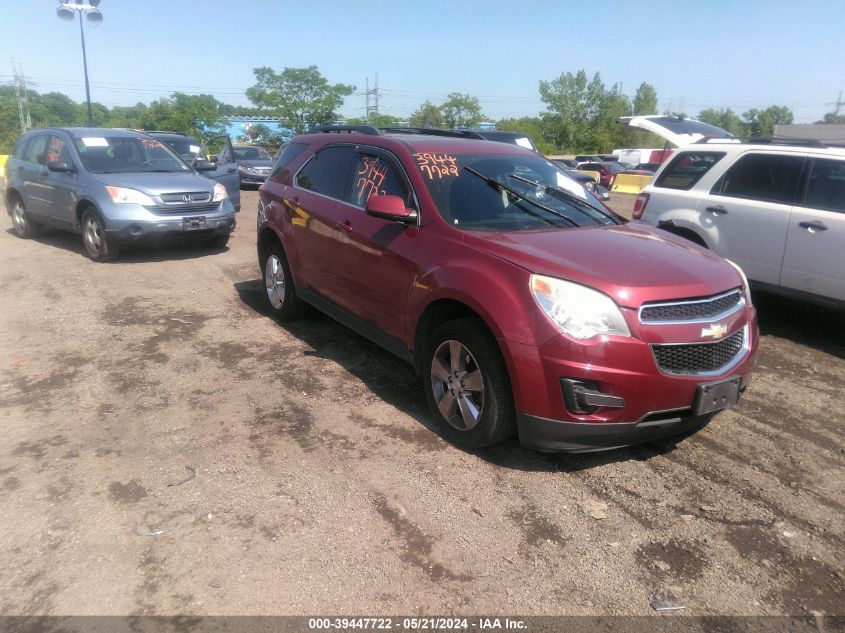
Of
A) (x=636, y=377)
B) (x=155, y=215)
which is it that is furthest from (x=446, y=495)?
(x=155, y=215)

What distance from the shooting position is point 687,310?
3.36 meters

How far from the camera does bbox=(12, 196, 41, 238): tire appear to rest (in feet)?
34.3

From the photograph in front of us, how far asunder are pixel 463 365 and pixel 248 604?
1.73m

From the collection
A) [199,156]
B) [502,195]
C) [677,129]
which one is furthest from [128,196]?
[677,129]

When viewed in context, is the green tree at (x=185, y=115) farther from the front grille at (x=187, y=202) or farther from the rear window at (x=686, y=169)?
the rear window at (x=686, y=169)

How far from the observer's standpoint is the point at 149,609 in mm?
2529

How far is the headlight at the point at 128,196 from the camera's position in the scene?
845 cm

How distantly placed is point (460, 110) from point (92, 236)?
64.2 metres

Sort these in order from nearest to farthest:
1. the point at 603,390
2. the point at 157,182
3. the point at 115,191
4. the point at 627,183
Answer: the point at 603,390
the point at 115,191
the point at 157,182
the point at 627,183

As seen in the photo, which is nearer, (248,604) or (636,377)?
(248,604)

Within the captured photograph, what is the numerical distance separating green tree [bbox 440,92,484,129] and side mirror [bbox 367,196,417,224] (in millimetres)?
66379

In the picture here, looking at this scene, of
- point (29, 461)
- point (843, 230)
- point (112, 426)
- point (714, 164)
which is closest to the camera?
point (29, 461)

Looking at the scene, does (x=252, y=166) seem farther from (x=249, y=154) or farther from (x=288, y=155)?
(x=288, y=155)

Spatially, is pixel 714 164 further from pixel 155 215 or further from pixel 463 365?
pixel 155 215
